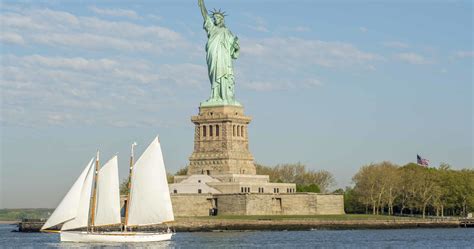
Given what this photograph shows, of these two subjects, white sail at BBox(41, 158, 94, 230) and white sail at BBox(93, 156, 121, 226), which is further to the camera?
white sail at BBox(93, 156, 121, 226)

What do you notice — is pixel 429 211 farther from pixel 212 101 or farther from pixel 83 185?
pixel 83 185

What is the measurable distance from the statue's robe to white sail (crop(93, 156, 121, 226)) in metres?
48.3

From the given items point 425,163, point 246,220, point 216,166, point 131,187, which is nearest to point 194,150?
point 216,166

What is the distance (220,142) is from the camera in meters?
134

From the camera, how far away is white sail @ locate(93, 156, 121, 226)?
3460 inches

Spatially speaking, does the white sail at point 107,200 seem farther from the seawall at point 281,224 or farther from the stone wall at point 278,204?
the stone wall at point 278,204

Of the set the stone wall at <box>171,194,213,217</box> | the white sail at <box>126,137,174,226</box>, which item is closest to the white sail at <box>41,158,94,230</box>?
the white sail at <box>126,137,174,226</box>

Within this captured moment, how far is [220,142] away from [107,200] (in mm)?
47345

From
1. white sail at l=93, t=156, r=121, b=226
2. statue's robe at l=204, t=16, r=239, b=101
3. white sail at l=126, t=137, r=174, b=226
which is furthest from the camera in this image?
statue's robe at l=204, t=16, r=239, b=101

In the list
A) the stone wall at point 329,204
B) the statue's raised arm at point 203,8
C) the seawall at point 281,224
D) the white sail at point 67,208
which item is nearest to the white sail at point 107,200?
the white sail at point 67,208

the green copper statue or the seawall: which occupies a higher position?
the green copper statue

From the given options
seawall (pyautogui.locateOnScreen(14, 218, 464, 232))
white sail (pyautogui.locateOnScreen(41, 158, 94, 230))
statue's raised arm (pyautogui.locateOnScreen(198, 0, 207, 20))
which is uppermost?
statue's raised arm (pyautogui.locateOnScreen(198, 0, 207, 20))

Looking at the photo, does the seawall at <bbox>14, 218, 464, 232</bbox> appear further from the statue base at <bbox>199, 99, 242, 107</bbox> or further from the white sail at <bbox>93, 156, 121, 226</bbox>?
the white sail at <bbox>93, 156, 121, 226</bbox>

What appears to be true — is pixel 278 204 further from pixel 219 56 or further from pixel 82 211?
pixel 82 211
